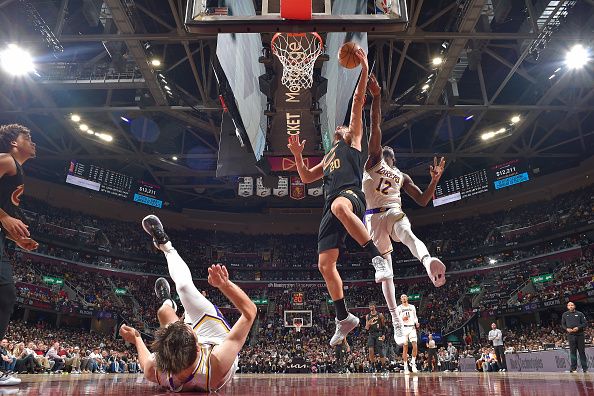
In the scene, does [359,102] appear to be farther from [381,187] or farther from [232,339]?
[232,339]

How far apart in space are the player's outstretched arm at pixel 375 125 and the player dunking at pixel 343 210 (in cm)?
26

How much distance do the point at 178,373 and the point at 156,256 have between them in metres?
31.3

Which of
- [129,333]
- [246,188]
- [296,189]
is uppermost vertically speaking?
[246,188]

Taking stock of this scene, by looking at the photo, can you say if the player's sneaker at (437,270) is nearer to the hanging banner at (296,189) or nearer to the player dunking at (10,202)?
the player dunking at (10,202)

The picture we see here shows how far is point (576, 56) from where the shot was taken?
14773 mm

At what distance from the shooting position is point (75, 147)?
1022 inches

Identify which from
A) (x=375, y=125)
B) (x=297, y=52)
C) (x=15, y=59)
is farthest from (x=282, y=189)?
(x=375, y=125)

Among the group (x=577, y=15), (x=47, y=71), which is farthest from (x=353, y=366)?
(x=47, y=71)

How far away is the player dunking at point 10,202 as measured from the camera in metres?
3.63

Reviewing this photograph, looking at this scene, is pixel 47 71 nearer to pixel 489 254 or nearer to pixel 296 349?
pixel 296 349

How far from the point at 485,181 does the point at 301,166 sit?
73.9 feet

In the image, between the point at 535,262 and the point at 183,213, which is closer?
the point at 535,262

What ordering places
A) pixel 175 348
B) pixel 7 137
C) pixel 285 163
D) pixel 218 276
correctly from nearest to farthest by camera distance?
pixel 175 348 < pixel 218 276 < pixel 7 137 < pixel 285 163

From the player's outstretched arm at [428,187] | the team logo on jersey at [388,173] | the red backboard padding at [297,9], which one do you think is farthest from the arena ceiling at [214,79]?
the team logo on jersey at [388,173]
